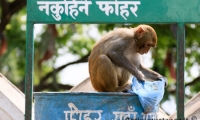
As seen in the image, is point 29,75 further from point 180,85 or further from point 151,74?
point 151,74

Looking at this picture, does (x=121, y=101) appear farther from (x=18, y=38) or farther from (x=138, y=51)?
(x=18, y=38)

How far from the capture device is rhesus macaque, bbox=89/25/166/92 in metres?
7.66

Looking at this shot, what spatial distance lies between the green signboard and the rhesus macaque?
1126 mm

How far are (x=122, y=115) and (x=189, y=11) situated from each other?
121cm

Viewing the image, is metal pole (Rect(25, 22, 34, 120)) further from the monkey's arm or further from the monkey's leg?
the monkey's arm

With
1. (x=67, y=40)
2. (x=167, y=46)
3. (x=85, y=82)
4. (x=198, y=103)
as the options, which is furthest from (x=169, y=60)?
(x=198, y=103)

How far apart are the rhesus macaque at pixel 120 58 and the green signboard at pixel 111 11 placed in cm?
113

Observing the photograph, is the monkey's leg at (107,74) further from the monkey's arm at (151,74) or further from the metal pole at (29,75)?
the metal pole at (29,75)

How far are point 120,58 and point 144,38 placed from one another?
16.1 inches

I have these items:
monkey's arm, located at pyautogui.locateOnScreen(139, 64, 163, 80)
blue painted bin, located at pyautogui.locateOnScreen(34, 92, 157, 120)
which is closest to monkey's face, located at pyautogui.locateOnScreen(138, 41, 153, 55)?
monkey's arm, located at pyautogui.locateOnScreen(139, 64, 163, 80)

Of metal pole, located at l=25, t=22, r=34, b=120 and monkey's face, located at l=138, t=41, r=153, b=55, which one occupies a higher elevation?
monkey's face, located at l=138, t=41, r=153, b=55

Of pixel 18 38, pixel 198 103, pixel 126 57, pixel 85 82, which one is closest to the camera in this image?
pixel 198 103

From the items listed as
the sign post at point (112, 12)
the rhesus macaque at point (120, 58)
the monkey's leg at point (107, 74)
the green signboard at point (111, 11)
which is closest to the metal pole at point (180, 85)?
the sign post at point (112, 12)

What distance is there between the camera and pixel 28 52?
6.40 meters
